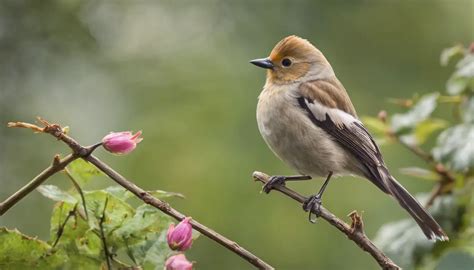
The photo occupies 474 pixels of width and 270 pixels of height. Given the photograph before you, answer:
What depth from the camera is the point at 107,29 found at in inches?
336

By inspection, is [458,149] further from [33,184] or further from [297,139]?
[33,184]

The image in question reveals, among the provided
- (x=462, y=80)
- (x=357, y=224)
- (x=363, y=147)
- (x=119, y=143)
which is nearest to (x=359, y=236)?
(x=357, y=224)

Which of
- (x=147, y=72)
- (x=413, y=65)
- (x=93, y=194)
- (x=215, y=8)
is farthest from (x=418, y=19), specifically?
(x=93, y=194)

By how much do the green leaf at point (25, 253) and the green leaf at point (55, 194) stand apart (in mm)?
146

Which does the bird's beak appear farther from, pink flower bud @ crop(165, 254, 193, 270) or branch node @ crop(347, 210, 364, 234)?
pink flower bud @ crop(165, 254, 193, 270)

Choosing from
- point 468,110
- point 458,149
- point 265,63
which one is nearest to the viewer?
point 458,149

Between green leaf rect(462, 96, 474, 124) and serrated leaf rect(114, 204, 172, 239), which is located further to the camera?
green leaf rect(462, 96, 474, 124)

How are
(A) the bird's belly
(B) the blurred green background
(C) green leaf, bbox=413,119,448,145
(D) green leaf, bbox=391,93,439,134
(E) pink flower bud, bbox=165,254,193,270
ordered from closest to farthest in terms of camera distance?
(E) pink flower bud, bbox=165,254,193,270, (D) green leaf, bbox=391,93,439,134, (C) green leaf, bbox=413,119,448,145, (A) the bird's belly, (B) the blurred green background

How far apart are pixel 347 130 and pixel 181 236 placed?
2124 millimetres

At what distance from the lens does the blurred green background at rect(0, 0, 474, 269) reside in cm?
576

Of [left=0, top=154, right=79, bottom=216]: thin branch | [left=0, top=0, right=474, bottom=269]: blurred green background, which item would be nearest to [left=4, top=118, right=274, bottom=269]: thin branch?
[left=0, top=154, right=79, bottom=216]: thin branch

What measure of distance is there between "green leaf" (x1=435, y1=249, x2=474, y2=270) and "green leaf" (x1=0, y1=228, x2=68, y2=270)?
1276mm

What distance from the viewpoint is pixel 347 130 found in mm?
4281

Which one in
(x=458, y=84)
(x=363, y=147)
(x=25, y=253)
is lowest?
(x=25, y=253)
